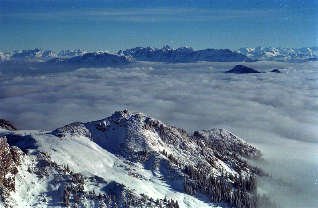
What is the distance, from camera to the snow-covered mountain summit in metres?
132

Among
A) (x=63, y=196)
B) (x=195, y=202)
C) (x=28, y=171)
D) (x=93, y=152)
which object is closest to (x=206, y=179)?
(x=195, y=202)

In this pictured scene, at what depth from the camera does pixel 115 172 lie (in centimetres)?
15775

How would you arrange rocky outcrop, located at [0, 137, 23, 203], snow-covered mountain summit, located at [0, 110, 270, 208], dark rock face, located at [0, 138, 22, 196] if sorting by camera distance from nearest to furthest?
rocky outcrop, located at [0, 137, 23, 203] → dark rock face, located at [0, 138, 22, 196] → snow-covered mountain summit, located at [0, 110, 270, 208]

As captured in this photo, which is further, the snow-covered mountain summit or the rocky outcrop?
the snow-covered mountain summit

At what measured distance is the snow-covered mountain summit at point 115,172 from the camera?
432 feet

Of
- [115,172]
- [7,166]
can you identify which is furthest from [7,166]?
[115,172]

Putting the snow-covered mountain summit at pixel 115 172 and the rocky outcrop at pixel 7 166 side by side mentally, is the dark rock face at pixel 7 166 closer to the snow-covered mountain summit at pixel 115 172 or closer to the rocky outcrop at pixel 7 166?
the rocky outcrop at pixel 7 166

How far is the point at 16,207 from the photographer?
116188mm

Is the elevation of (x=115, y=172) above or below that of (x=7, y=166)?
below

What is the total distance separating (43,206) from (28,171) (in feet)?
69.1

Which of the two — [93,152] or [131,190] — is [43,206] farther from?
[93,152]

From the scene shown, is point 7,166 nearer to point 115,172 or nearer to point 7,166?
point 7,166

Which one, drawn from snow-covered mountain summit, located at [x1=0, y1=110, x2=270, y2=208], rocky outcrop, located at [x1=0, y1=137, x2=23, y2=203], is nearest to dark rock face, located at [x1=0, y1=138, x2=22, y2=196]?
rocky outcrop, located at [x1=0, y1=137, x2=23, y2=203]

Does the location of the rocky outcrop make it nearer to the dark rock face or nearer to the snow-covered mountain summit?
the dark rock face
